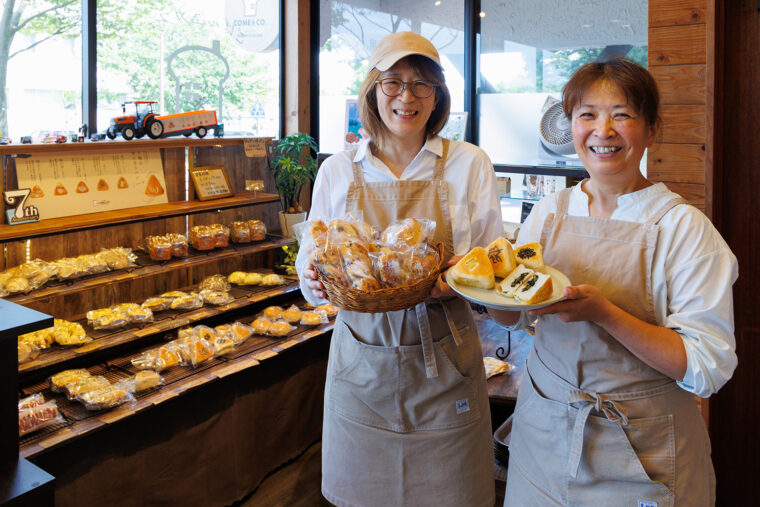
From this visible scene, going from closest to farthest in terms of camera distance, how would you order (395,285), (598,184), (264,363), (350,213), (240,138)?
1. (598,184)
2. (395,285)
3. (350,213)
4. (264,363)
5. (240,138)

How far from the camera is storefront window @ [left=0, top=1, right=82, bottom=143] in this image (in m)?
2.92

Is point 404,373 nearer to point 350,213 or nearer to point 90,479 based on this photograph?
point 350,213

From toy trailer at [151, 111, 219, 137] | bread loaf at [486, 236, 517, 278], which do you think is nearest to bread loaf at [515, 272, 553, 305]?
bread loaf at [486, 236, 517, 278]

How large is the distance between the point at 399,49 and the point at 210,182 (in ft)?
6.87

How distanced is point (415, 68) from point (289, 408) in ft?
6.78

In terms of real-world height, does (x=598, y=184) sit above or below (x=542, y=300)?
above

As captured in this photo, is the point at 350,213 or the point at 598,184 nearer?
the point at 598,184

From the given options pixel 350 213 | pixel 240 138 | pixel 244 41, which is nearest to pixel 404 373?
pixel 350 213

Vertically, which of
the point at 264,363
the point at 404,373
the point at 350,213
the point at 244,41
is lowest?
the point at 264,363

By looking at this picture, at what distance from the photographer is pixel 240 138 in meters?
3.59

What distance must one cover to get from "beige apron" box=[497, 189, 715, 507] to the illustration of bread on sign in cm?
243

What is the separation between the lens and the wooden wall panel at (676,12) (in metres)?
1.98

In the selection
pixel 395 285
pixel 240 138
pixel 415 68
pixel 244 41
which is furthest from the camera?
pixel 244 41

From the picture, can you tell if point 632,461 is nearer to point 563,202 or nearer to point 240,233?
point 563,202
